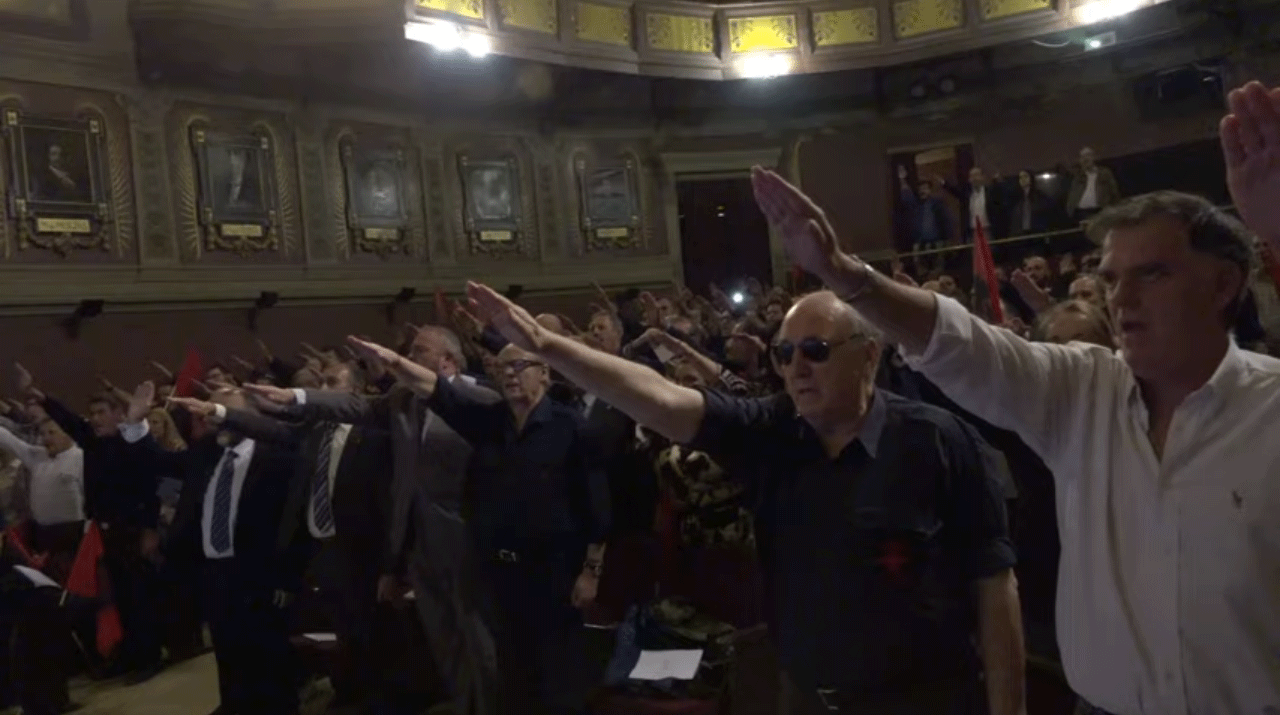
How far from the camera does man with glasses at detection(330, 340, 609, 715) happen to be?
4.18 meters

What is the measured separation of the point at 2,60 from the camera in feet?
31.3

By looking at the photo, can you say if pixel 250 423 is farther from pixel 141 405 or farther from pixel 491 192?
pixel 491 192

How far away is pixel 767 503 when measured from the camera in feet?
7.69

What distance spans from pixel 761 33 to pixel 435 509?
36.7 ft

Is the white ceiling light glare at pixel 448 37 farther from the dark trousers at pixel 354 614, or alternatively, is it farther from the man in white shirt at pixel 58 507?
the dark trousers at pixel 354 614

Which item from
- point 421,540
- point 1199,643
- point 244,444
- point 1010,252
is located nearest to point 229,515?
point 244,444

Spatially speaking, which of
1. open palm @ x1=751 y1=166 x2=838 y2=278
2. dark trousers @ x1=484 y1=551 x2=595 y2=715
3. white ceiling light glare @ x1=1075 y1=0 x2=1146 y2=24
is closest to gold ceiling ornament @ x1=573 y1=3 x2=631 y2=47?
white ceiling light glare @ x1=1075 y1=0 x2=1146 y2=24

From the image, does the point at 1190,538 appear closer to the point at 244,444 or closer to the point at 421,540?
the point at 421,540

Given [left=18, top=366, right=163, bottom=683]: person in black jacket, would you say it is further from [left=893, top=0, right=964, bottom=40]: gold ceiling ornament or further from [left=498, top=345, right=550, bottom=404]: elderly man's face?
[left=893, top=0, right=964, bottom=40]: gold ceiling ornament

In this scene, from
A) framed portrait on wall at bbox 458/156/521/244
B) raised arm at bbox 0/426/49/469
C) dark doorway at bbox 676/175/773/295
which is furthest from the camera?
dark doorway at bbox 676/175/773/295

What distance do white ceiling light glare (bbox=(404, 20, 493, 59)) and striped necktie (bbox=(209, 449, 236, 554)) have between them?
6773mm

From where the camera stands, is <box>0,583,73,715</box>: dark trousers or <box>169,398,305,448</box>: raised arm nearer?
<box>169,398,305,448</box>: raised arm

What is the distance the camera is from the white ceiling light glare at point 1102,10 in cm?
1255

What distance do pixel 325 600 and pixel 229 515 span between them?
64 centimetres
